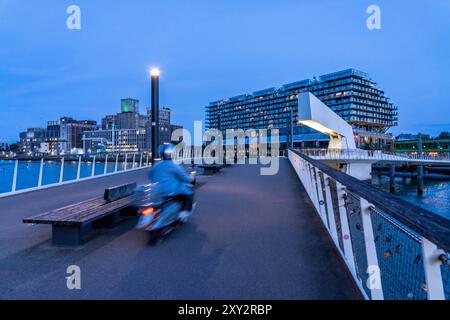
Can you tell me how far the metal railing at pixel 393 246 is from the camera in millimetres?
1691

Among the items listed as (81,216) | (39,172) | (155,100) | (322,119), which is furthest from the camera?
(322,119)

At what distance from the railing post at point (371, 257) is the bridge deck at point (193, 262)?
35cm

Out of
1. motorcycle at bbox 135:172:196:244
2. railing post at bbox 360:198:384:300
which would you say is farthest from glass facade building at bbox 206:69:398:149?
railing post at bbox 360:198:384:300

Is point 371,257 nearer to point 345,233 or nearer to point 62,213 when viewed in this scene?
point 345,233

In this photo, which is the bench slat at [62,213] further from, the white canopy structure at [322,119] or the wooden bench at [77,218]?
the white canopy structure at [322,119]

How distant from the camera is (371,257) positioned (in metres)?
2.75

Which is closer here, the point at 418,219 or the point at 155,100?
the point at 418,219

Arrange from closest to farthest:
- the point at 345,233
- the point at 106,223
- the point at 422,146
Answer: the point at 345,233 < the point at 106,223 < the point at 422,146

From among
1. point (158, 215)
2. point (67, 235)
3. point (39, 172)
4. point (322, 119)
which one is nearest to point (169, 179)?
point (158, 215)

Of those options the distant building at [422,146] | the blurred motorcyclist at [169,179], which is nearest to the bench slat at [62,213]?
the blurred motorcyclist at [169,179]

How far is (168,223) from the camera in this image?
468cm

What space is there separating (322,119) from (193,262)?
87.3ft

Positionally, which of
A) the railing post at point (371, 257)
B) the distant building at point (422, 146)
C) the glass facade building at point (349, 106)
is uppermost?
the glass facade building at point (349, 106)
